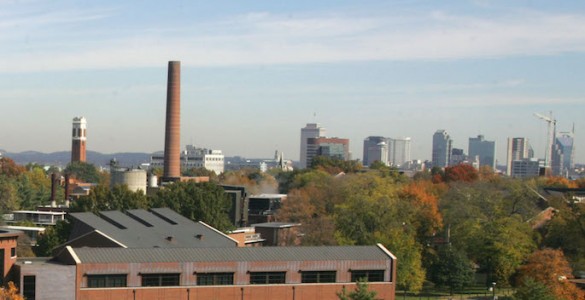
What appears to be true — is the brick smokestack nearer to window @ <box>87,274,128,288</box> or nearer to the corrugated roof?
the corrugated roof

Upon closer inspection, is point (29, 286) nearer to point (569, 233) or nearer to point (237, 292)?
point (237, 292)

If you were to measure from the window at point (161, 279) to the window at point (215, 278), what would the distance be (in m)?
1.30

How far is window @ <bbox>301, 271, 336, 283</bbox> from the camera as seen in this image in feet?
175

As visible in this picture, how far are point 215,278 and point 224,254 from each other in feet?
4.90

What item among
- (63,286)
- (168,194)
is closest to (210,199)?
(168,194)

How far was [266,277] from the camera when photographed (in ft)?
173

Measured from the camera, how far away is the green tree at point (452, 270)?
240 ft

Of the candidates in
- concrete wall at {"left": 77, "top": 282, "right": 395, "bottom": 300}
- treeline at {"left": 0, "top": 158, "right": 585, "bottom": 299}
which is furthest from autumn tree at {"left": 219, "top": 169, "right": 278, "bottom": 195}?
concrete wall at {"left": 77, "top": 282, "right": 395, "bottom": 300}

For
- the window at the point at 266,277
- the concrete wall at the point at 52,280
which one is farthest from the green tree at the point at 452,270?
the concrete wall at the point at 52,280

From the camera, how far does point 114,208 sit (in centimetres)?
8181

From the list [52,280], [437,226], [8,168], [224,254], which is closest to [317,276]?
[224,254]

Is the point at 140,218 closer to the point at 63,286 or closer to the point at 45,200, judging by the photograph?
the point at 63,286

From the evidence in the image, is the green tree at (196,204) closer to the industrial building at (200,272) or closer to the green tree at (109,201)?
the green tree at (109,201)

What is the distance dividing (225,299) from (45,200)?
78.2 metres
